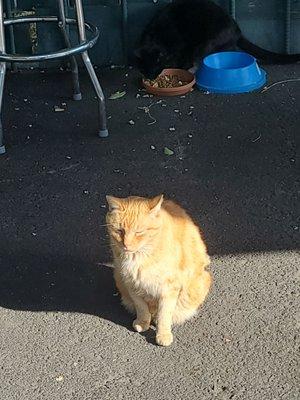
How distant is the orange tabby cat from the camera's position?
255cm

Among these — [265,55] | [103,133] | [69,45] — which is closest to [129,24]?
[69,45]

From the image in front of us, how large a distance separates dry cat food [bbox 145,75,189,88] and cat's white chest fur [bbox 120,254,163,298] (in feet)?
7.78

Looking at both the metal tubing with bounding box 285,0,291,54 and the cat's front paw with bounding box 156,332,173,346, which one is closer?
the cat's front paw with bounding box 156,332,173,346

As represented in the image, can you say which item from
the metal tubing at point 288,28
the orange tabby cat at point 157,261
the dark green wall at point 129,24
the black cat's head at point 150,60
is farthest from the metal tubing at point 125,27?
the orange tabby cat at point 157,261

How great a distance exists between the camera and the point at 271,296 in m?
2.94

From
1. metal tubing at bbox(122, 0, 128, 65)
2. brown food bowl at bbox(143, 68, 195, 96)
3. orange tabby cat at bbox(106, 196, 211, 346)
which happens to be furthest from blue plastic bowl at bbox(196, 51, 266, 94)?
orange tabby cat at bbox(106, 196, 211, 346)

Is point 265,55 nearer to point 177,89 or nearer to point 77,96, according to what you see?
point 177,89

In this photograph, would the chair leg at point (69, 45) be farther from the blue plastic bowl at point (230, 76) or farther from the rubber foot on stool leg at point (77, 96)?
the blue plastic bowl at point (230, 76)

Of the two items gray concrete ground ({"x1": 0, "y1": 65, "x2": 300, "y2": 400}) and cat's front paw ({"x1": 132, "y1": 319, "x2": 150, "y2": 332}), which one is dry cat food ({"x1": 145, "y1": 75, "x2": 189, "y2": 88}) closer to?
gray concrete ground ({"x1": 0, "y1": 65, "x2": 300, "y2": 400})

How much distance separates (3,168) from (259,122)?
59.2 inches

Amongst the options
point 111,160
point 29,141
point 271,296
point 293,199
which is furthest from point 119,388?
point 29,141

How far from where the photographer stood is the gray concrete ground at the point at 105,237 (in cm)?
260

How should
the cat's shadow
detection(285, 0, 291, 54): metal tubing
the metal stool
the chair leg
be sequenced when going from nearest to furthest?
the cat's shadow → the metal stool → the chair leg → detection(285, 0, 291, 54): metal tubing

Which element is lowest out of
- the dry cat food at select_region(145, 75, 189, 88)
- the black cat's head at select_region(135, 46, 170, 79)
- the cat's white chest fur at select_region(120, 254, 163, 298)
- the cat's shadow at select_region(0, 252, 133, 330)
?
the dry cat food at select_region(145, 75, 189, 88)
